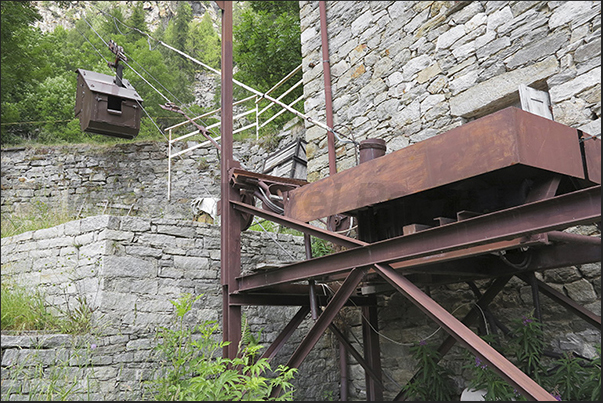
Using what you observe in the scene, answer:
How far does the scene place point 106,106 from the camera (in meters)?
4.46

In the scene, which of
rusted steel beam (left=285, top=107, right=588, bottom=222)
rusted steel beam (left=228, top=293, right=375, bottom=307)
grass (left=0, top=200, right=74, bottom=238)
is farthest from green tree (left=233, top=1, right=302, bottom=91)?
rusted steel beam (left=285, top=107, right=588, bottom=222)

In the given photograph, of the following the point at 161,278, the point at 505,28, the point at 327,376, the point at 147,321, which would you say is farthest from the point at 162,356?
the point at 505,28

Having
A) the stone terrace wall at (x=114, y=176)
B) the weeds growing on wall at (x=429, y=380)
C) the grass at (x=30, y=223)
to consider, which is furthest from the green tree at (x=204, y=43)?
the weeds growing on wall at (x=429, y=380)

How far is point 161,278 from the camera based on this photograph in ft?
14.3

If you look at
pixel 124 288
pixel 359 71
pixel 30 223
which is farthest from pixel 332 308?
pixel 30 223

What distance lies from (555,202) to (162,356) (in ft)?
11.2

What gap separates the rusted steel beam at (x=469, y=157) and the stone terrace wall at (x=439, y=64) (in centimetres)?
113

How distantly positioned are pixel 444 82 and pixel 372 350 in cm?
278

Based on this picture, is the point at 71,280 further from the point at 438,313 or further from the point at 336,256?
the point at 438,313

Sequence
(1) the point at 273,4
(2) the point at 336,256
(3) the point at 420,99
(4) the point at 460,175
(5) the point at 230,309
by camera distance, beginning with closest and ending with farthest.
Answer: (4) the point at 460,175
(2) the point at 336,256
(5) the point at 230,309
(3) the point at 420,99
(1) the point at 273,4

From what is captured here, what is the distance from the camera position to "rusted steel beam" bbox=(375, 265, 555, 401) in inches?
78.6

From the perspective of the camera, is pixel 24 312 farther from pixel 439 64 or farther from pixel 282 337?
pixel 439 64

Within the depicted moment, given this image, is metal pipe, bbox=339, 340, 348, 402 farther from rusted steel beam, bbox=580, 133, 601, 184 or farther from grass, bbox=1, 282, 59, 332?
rusted steel beam, bbox=580, 133, 601, 184

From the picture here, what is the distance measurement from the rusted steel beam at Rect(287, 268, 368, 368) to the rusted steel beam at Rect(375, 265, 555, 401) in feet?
0.62
